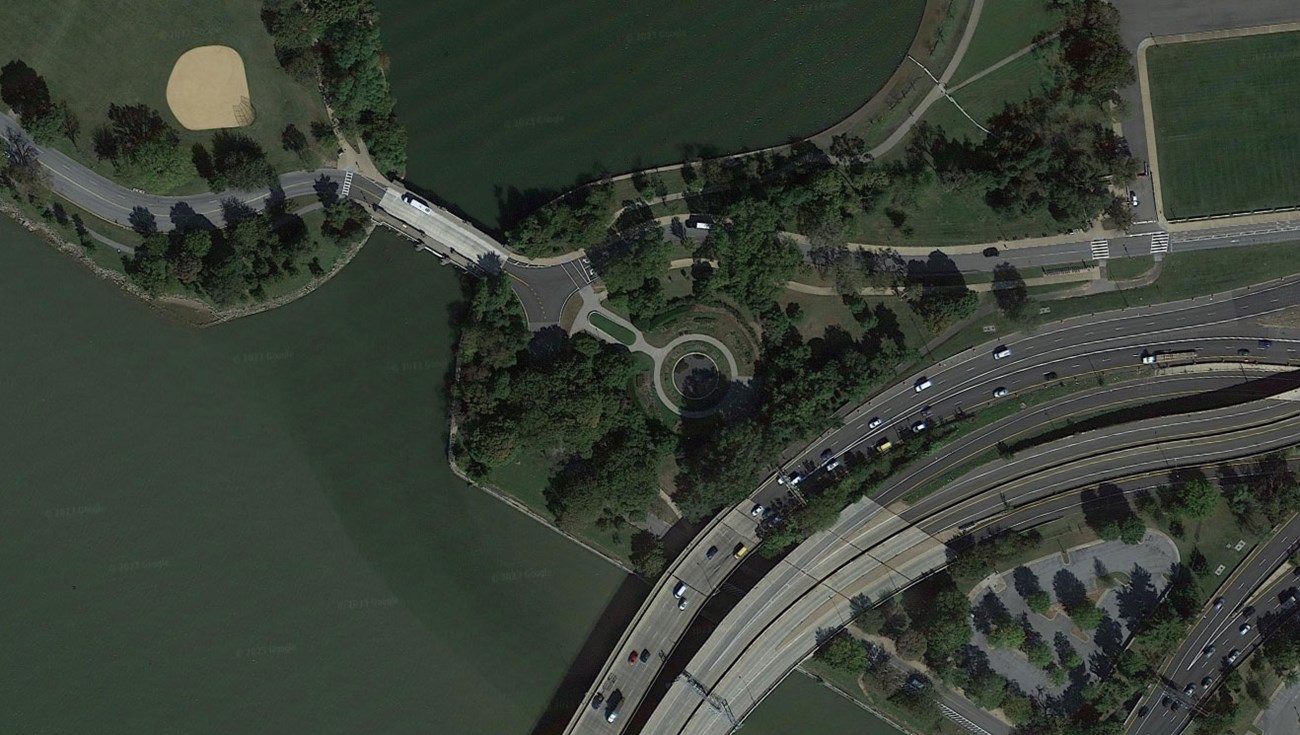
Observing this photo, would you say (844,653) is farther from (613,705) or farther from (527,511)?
(527,511)

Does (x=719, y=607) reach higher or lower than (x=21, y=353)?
higher

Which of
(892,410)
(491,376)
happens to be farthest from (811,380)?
(491,376)

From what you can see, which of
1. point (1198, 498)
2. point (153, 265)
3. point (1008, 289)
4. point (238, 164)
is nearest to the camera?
point (238, 164)

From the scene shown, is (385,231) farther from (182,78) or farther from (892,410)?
(892,410)

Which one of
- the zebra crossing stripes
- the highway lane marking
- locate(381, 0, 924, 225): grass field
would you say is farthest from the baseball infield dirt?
the zebra crossing stripes

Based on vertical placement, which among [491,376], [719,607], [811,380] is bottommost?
[719,607]

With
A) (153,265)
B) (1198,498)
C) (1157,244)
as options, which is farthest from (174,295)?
(1198,498)
